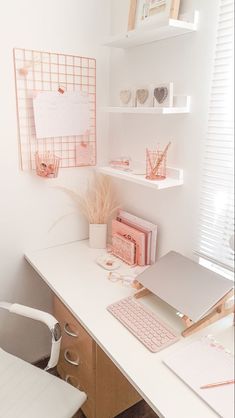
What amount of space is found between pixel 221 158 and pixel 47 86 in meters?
0.86


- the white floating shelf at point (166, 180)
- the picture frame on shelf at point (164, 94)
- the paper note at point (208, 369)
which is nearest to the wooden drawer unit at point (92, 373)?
the paper note at point (208, 369)

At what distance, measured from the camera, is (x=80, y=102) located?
62.4 inches

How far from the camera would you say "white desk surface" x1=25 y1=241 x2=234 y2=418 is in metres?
0.85

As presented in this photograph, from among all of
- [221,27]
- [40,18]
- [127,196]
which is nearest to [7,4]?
[40,18]

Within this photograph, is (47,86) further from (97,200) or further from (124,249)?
(124,249)

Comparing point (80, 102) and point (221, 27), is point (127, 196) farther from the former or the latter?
point (221, 27)

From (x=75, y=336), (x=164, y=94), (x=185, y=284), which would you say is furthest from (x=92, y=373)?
(x=164, y=94)

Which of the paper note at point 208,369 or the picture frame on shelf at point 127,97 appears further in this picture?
the picture frame on shelf at point 127,97

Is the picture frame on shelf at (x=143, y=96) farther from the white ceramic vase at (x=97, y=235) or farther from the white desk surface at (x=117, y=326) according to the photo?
the white desk surface at (x=117, y=326)

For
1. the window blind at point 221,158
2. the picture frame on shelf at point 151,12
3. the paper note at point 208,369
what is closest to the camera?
the paper note at point 208,369

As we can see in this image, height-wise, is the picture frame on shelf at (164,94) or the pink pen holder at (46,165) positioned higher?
the picture frame on shelf at (164,94)

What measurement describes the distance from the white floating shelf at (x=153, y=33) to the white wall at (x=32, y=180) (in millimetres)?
219

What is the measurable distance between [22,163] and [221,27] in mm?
979

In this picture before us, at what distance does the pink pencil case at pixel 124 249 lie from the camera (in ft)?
5.01
